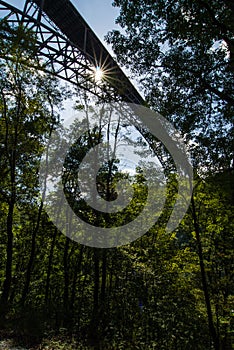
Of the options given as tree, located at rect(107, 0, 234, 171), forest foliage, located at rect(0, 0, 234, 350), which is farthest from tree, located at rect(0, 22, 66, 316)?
tree, located at rect(107, 0, 234, 171)

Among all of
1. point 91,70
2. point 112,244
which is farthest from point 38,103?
point 112,244

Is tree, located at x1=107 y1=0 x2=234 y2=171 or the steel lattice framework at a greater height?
the steel lattice framework

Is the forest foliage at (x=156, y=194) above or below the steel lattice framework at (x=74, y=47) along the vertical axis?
below

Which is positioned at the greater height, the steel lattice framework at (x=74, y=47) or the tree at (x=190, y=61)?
the steel lattice framework at (x=74, y=47)

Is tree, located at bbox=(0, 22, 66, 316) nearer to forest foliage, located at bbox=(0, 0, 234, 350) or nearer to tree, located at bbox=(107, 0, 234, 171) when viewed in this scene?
forest foliage, located at bbox=(0, 0, 234, 350)

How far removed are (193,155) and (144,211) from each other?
7.80 meters

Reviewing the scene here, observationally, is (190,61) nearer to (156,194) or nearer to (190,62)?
(190,62)

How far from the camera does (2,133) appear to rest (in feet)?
40.0

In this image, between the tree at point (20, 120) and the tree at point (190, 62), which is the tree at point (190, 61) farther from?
the tree at point (20, 120)

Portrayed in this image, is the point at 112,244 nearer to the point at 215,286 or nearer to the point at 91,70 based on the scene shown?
the point at 215,286

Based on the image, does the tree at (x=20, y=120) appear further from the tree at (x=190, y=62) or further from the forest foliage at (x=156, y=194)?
the tree at (x=190, y=62)

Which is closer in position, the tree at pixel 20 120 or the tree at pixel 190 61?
the tree at pixel 190 61

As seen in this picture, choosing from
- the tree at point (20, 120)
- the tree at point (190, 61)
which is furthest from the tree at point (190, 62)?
the tree at point (20, 120)

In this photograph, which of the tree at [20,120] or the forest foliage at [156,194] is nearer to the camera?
the forest foliage at [156,194]
